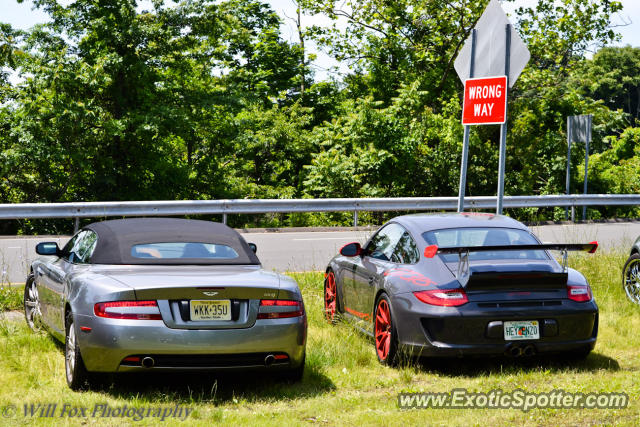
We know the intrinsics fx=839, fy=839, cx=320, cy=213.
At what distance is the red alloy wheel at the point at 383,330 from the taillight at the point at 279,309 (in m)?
1.29

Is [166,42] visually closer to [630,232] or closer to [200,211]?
[200,211]

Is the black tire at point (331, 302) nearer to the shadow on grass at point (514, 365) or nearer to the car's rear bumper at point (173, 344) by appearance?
the shadow on grass at point (514, 365)

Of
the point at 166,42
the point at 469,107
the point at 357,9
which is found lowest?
the point at 469,107

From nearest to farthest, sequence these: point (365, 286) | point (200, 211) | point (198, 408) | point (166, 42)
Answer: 1. point (198, 408)
2. point (365, 286)
3. point (200, 211)
4. point (166, 42)

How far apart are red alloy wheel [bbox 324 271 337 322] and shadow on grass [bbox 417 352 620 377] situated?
2004 millimetres

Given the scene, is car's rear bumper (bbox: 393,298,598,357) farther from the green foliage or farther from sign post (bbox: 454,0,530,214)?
the green foliage

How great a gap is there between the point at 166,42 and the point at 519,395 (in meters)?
20.8

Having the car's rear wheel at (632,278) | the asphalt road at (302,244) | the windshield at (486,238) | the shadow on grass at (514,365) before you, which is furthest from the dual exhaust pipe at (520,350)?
the asphalt road at (302,244)

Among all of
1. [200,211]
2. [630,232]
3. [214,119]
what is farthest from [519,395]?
[214,119]

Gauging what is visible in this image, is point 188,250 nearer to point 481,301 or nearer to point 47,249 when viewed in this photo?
point 47,249

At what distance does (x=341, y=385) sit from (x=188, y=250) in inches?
66.7

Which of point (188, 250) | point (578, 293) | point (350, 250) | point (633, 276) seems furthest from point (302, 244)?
point (578, 293)

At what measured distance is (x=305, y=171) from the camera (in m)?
28.9

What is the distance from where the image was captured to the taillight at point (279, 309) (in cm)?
625
